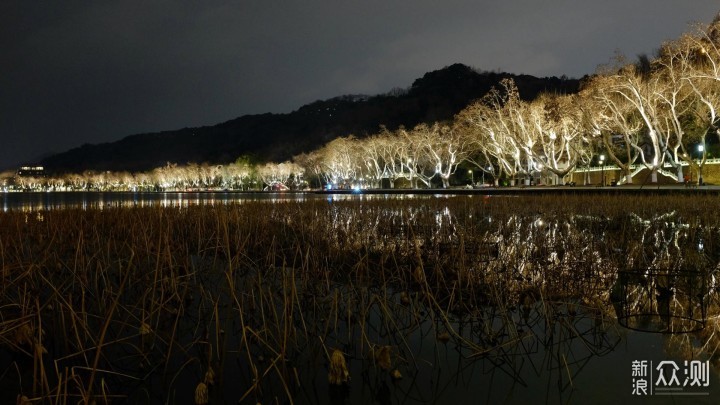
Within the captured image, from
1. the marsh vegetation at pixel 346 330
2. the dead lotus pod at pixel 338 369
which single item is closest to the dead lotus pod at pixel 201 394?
the marsh vegetation at pixel 346 330

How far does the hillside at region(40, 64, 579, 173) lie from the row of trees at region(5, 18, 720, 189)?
21423mm

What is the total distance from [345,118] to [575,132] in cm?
10061

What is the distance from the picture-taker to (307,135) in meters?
140

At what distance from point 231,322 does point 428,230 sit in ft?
25.3

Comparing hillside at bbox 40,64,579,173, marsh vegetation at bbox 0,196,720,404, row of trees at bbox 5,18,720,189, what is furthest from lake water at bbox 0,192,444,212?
hillside at bbox 40,64,579,173

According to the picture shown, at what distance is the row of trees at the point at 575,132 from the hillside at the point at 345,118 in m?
21.4

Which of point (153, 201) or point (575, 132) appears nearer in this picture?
point (575, 132)

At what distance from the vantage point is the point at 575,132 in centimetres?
3994

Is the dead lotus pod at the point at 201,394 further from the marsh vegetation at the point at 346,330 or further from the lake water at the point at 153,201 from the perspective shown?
the lake water at the point at 153,201

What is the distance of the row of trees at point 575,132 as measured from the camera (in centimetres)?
2967

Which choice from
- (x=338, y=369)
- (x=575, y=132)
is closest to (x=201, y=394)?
(x=338, y=369)

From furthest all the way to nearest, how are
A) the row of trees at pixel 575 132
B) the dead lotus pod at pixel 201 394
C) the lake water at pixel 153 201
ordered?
1. the row of trees at pixel 575 132
2. the lake water at pixel 153 201
3. the dead lotus pod at pixel 201 394

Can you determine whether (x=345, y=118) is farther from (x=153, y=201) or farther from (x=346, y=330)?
(x=346, y=330)

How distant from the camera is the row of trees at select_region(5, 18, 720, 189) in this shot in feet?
97.3
